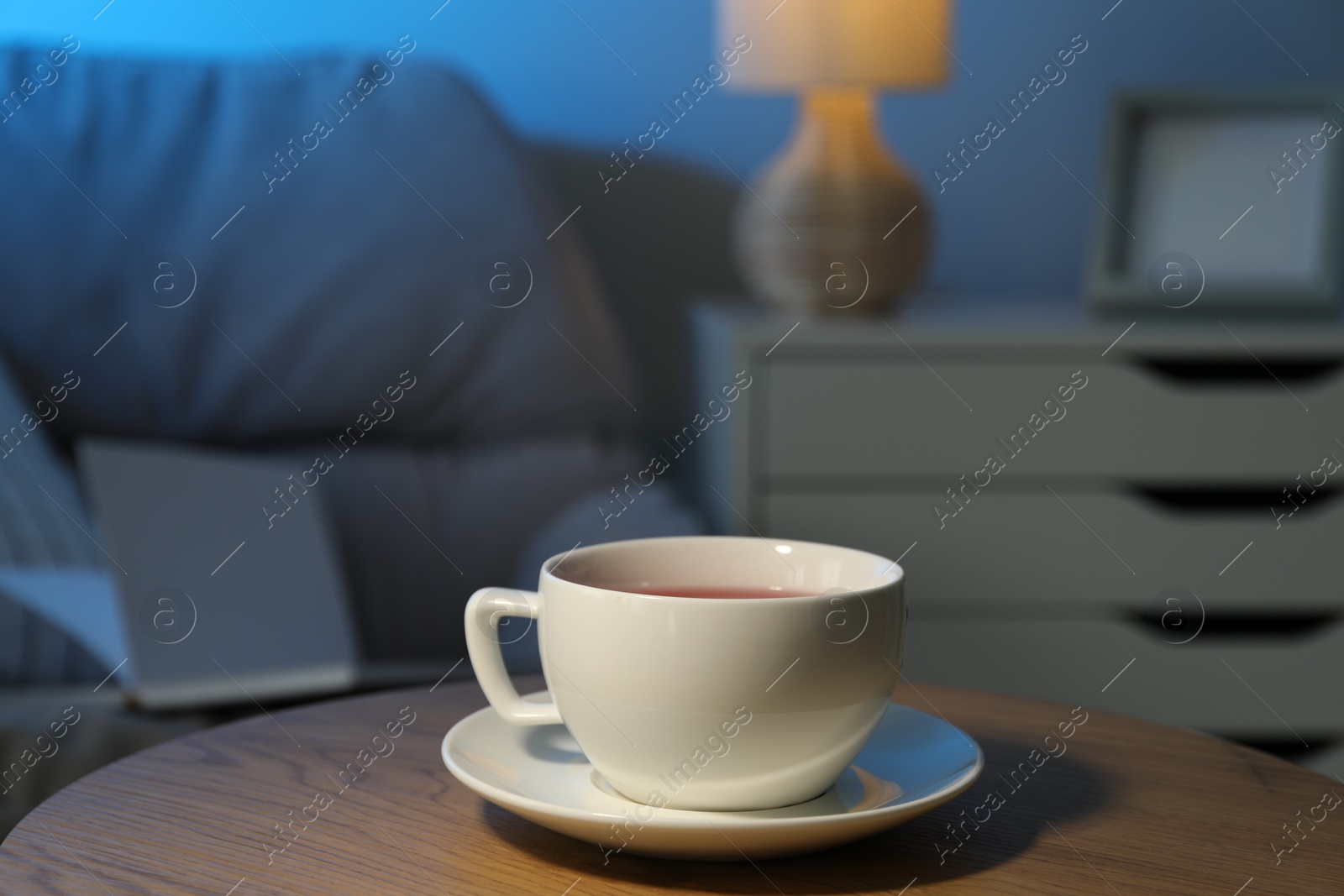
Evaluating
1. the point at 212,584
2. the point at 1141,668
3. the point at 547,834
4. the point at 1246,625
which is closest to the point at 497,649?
the point at 547,834

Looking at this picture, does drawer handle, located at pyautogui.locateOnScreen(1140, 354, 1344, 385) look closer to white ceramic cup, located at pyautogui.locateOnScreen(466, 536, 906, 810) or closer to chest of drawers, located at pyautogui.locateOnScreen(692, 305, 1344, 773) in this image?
chest of drawers, located at pyautogui.locateOnScreen(692, 305, 1344, 773)

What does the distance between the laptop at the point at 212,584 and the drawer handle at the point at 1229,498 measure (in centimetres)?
95

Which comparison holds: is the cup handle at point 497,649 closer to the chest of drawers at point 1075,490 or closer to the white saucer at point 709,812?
the white saucer at point 709,812

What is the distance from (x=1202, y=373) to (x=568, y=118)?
0.93 meters

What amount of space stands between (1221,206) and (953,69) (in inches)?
17.1

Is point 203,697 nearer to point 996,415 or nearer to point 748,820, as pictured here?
point 748,820

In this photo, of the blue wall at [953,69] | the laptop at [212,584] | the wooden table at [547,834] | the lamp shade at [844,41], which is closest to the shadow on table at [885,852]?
the wooden table at [547,834]

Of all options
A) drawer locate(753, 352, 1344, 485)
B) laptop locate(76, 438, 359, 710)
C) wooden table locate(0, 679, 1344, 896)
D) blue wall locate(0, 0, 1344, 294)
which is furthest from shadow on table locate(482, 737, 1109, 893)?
blue wall locate(0, 0, 1344, 294)

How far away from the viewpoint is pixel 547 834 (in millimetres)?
473

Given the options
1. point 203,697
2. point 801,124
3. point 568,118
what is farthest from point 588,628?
point 568,118

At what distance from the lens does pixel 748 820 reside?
424 mm

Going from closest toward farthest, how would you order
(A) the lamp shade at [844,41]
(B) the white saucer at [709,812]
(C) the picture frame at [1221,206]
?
(B) the white saucer at [709,812], (A) the lamp shade at [844,41], (C) the picture frame at [1221,206]

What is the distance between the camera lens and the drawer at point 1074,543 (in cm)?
150

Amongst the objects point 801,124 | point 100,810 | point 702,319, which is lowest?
point 100,810
